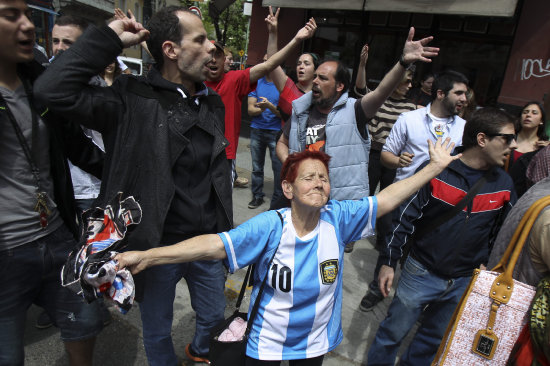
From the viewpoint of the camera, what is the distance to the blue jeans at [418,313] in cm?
224

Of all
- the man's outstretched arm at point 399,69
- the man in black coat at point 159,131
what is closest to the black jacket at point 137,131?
the man in black coat at point 159,131

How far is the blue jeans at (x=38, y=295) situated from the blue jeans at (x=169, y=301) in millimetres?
273

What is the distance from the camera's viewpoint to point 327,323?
183cm

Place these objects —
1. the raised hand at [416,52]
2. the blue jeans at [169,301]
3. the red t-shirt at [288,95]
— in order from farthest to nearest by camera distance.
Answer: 1. the red t-shirt at [288,95]
2. the raised hand at [416,52]
3. the blue jeans at [169,301]

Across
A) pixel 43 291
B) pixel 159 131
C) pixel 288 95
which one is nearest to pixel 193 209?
pixel 159 131

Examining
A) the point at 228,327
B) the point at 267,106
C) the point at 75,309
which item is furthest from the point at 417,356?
the point at 267,106

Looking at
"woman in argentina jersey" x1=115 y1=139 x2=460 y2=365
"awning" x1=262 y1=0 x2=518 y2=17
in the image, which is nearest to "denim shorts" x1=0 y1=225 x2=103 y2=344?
"woman in argentina jersey" x1=115 y1=139 x2=460 y2=365

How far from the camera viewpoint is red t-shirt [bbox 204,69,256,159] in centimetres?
323

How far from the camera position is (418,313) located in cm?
229

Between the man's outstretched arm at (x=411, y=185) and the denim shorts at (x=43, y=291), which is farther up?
the man's outstretched arm at (x=411, y=185)

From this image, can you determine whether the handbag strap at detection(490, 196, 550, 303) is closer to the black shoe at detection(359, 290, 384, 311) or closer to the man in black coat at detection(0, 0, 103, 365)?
the black shoe at detection(359, 290, 384, 311)

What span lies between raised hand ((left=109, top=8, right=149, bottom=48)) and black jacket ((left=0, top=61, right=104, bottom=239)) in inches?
16.7

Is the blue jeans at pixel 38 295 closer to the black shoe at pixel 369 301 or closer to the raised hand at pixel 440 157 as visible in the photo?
the raised hand at pixel 440 157

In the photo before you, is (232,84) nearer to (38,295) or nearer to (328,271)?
(328,271)
